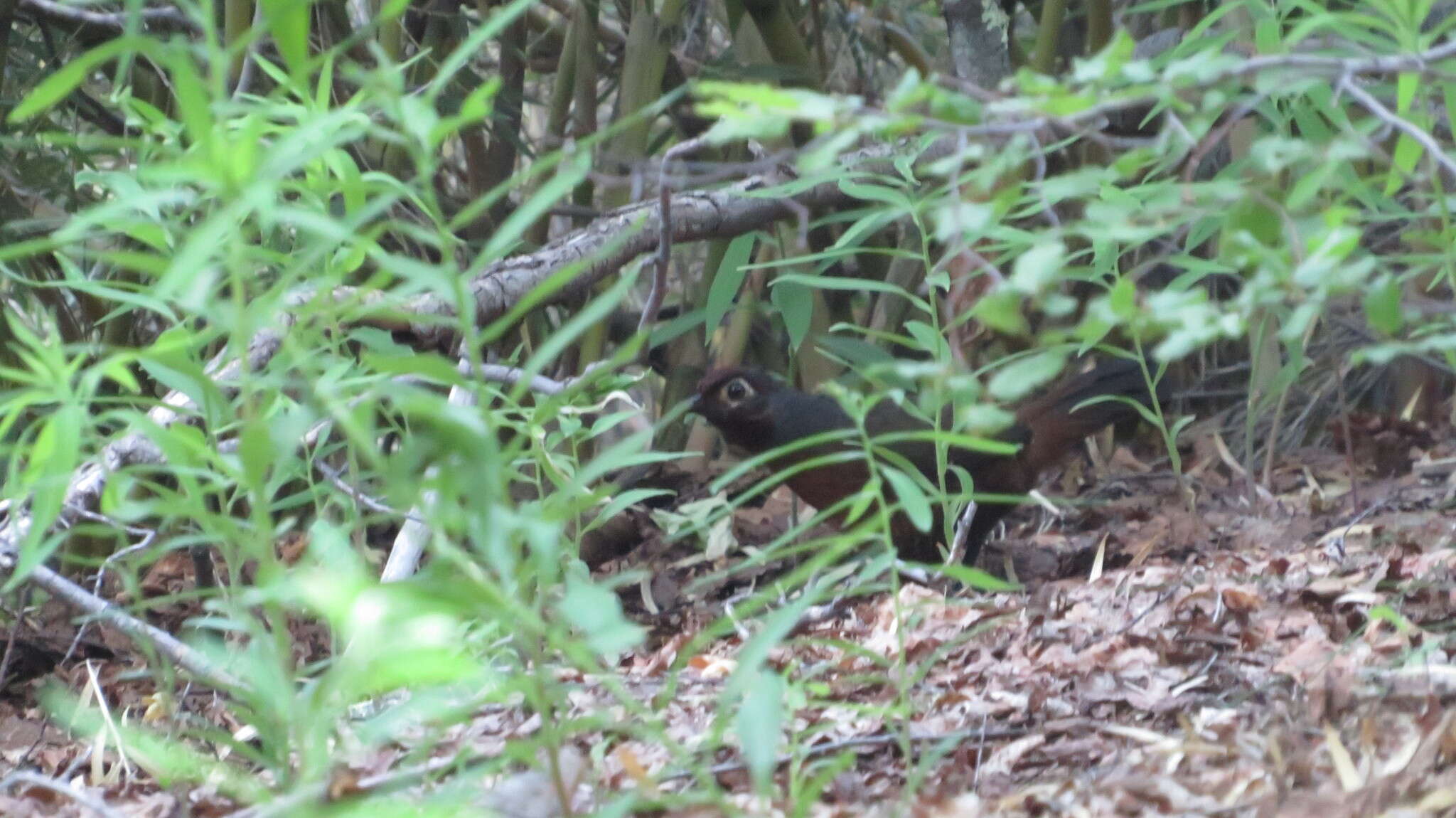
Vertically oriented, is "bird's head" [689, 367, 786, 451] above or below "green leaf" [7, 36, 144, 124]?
below

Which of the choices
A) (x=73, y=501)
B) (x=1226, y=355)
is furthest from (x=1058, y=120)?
(x=1226, y=355)

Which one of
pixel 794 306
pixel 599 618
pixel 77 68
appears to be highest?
pixel 77 68

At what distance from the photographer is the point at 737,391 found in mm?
4055

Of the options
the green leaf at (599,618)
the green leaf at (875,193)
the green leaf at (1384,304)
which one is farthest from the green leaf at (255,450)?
the green leaf at (875,193)

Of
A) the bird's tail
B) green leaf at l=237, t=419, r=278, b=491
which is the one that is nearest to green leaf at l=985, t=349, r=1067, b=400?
green leaf at l=237, t=419, r=278, b=491

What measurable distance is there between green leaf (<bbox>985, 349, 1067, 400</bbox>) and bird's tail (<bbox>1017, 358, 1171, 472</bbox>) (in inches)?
107

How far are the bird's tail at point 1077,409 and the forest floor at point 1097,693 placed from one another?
1.98 feet

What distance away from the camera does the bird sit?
3.66m

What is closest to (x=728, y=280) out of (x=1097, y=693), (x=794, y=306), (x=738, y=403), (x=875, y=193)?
(x=794, y=306)

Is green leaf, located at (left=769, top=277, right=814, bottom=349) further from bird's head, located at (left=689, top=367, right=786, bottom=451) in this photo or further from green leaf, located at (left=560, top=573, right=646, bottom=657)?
green leaf, located at (left=560, top=573, right=646, bottom=657)

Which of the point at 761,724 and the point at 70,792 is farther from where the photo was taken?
the point at 70,792

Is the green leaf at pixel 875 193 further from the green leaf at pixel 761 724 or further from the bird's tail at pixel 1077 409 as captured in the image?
the green leaf at pixel 761 724

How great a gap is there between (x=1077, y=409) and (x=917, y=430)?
42 cm

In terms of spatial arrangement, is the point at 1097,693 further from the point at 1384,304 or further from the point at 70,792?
the point at 70,792
